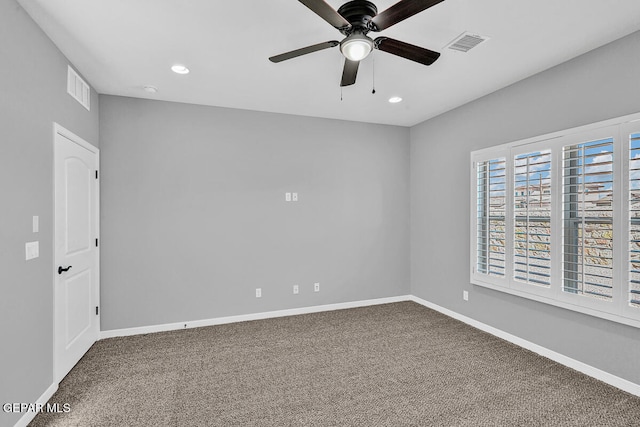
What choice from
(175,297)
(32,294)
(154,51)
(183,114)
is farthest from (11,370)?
(183,114)

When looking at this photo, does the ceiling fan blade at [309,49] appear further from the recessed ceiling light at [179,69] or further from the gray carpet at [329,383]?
the gray carpet at [329,383]

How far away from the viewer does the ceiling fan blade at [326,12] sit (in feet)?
5.28

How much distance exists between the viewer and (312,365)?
299cm

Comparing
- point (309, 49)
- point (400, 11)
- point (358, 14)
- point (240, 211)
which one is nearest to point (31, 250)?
point (240, 211)

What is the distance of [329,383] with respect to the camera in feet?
8.80

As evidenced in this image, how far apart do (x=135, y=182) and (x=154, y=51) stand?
1.66 metres

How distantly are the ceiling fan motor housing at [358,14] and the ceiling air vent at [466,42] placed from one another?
3.10ft

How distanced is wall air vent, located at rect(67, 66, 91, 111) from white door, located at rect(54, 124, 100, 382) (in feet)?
1.27

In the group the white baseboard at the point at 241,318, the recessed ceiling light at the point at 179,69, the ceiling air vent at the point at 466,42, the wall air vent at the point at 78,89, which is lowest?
the white baseboard at the point at 241,318

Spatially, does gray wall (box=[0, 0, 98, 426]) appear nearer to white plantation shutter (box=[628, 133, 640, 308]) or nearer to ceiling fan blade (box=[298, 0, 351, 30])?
ceiling fan blade (box=[298, 0, 351, 30])

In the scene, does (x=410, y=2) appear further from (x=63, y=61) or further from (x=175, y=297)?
(x=175, y=297)

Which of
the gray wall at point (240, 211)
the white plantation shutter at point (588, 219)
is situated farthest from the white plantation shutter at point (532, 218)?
the gray wall at point (240, 211)

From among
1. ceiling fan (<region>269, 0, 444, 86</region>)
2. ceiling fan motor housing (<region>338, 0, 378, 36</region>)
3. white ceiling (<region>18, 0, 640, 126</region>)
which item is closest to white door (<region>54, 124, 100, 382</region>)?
white ceiling (<region>18, 0, 640, 126</region>)

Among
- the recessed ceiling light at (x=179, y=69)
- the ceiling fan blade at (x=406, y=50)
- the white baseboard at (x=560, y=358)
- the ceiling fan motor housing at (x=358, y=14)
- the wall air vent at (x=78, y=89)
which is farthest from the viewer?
the recessed ceiling light at (x=179, y=69)
